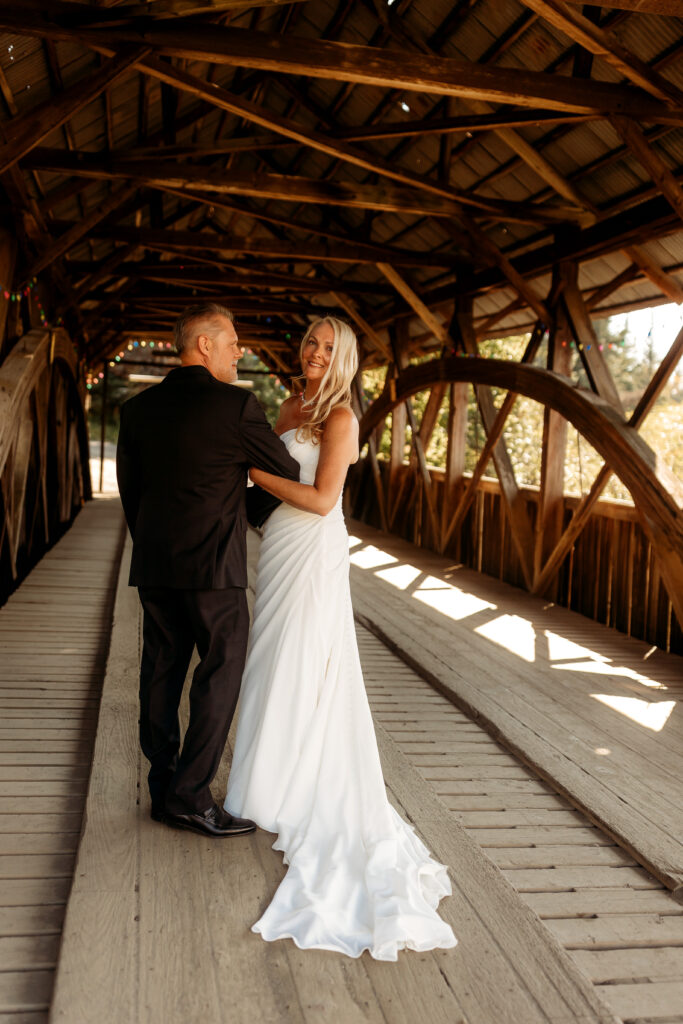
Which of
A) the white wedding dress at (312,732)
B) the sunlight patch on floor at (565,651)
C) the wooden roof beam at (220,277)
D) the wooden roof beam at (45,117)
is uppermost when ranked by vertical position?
the wooden roof beam at (220,277)

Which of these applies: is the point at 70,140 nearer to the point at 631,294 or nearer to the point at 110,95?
the point at 110,95

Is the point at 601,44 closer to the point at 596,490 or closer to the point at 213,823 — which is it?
the point at 596,490

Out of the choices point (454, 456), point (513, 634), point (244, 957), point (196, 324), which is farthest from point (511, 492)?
point (244, 957)

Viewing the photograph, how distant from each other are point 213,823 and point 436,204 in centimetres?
536

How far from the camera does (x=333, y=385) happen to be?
97.0 inches

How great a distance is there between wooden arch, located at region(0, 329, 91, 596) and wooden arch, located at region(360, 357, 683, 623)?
330 centimetres

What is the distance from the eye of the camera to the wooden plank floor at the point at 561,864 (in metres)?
1.95

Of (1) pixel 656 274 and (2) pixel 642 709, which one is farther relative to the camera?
(1) pixel 656 274

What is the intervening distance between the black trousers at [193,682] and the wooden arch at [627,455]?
3.08 meters

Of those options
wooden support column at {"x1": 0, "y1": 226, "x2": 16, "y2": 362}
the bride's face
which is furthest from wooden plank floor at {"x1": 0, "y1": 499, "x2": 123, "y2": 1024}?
wooden support column at {"x1": 0, "y1": 226, "x2": 16, "y2": 362}

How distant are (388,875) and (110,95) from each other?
589cm

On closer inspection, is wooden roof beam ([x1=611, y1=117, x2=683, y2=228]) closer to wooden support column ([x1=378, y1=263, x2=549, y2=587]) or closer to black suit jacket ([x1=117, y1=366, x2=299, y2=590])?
wooden support column ([x1=378, y1=263, x2=549, y2=587])

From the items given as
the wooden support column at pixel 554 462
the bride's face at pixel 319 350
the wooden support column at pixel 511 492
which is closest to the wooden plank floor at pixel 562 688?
the wooden support column at pixel 511 492

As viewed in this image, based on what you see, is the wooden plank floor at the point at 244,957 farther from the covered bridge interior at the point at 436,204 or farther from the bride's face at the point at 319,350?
the bride's face at the point at 319,350
